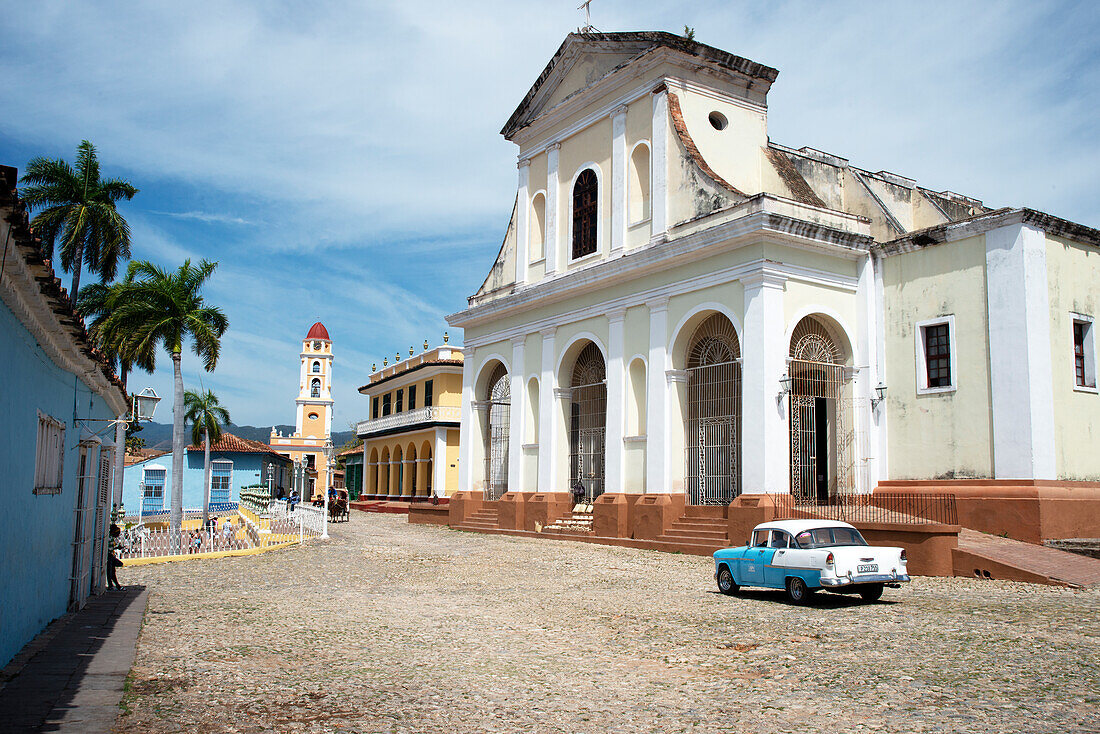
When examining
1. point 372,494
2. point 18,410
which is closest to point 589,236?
point 18,410

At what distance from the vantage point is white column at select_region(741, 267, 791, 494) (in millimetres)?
17641

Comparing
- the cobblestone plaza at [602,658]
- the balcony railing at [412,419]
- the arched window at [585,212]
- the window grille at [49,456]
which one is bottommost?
the cobblestone plaza at [602,658]

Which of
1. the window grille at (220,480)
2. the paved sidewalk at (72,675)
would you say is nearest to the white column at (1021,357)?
the paved sidewalk at (72,675)

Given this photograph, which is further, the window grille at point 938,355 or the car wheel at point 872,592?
the window grille at point 938,355

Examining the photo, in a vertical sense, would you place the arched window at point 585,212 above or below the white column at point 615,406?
above

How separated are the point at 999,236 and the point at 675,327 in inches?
257

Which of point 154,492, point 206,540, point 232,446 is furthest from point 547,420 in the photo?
point 232,446

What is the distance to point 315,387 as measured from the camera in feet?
228

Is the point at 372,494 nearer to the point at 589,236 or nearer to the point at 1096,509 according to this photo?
the point at 589,236

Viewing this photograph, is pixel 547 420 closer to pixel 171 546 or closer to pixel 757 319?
pixel 757 319

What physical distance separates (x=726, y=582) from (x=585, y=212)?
13642mm

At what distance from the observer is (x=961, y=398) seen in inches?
687

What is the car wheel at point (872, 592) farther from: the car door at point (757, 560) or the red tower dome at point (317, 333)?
A: the red tower dome at point (317, 333)

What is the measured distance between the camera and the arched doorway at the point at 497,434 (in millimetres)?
27828
